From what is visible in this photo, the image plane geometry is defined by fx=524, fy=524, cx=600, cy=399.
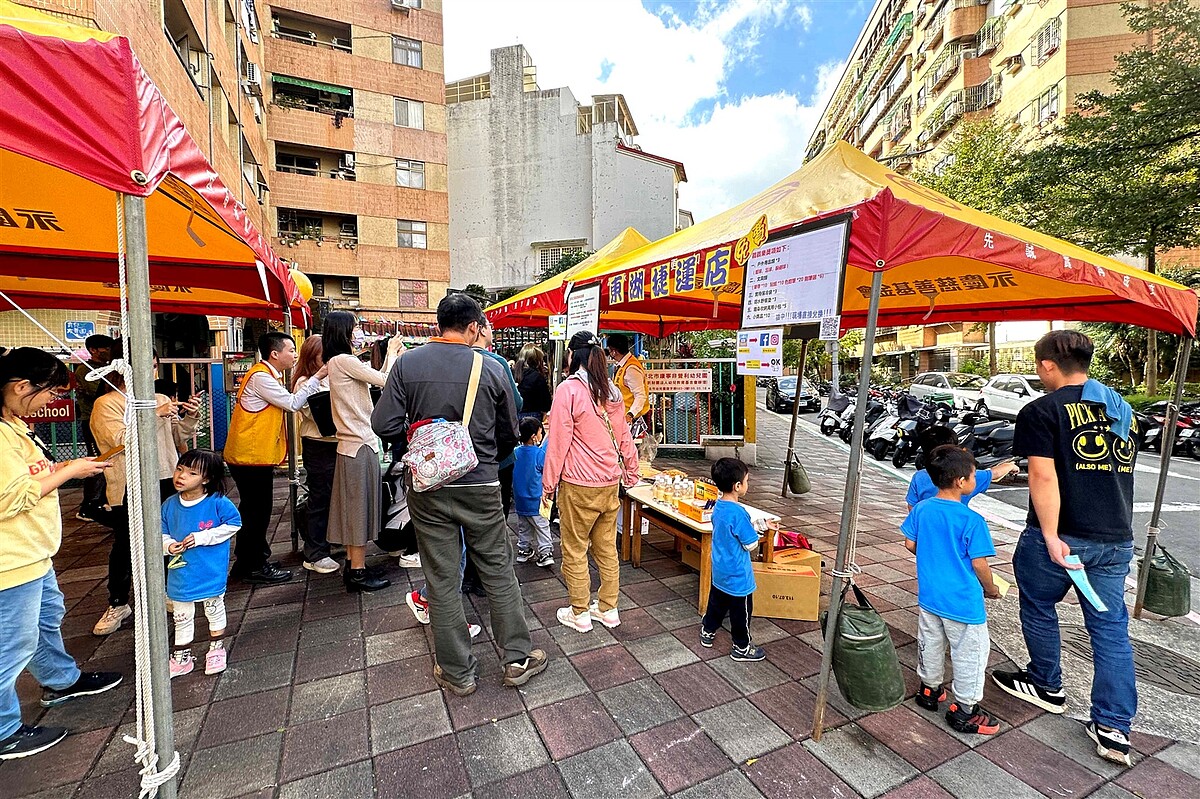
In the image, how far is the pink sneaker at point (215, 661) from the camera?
2.80 meters

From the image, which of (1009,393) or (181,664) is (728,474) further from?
(1009,393)

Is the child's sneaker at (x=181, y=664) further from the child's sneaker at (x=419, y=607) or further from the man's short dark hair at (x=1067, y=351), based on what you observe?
the man's short dark hair at (x=1067, y=351)

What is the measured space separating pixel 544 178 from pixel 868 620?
98.4 feet

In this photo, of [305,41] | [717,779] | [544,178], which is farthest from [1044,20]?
[717,779]

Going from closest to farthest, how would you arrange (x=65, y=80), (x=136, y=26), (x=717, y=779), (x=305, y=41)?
1. (x=65, y=80)
2. (x=717, y=779)
3. (x=136, y=26)
4. (x=305, y=41)

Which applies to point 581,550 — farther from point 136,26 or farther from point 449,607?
point 136,26

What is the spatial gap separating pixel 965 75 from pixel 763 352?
114ft

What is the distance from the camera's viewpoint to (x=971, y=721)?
2.42 metres

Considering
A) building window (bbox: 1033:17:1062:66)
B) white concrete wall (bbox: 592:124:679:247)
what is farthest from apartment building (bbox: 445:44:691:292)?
building window (bbox: 1033:17:1062:66)

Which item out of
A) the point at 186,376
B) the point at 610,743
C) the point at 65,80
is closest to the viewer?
the point at 65,80

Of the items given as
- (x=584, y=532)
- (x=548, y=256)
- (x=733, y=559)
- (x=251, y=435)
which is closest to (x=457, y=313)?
(x=584, y=532)

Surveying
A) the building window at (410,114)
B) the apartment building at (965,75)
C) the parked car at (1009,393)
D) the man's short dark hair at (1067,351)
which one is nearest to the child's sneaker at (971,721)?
the man's short dark hair at (1067,351)

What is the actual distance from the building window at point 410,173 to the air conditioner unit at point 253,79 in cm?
541

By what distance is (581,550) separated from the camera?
3260 millimetres
